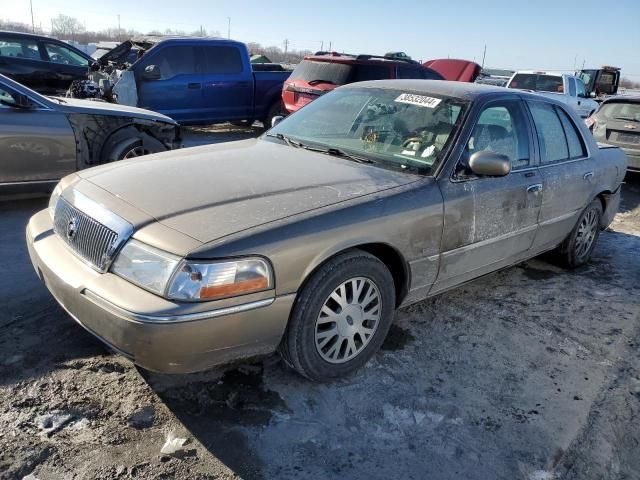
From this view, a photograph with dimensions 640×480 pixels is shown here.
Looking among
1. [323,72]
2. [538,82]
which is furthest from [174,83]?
[538,82]

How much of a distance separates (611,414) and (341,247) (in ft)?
5.68

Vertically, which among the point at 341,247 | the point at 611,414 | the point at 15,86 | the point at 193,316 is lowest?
the point at 611,414

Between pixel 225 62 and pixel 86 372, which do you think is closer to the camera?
pixel 86 372

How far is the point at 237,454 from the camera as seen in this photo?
248 cm

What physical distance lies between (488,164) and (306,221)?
1307 millimetres

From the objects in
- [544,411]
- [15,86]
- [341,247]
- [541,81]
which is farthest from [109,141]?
[541,81]

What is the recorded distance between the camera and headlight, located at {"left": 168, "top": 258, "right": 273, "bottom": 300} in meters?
2.39

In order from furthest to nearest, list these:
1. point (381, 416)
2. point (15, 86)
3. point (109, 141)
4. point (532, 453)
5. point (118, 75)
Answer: point (118, 75) → point (109, 141) → point (15, 86) → point (381, 416) → point (532, 453)

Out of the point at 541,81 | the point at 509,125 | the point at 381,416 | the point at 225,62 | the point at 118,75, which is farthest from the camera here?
the point at 541,81

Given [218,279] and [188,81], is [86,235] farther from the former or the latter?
[188,81]

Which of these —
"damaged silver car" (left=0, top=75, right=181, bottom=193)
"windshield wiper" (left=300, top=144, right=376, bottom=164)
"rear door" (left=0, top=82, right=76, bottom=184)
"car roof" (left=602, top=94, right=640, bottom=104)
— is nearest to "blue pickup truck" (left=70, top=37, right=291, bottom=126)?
"damaged silver car" (left=0, top=75, right=181, bottom=193)

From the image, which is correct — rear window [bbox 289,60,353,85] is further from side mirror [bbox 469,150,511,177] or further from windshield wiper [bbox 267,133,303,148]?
side mirror [bbox 469,150,511,177]

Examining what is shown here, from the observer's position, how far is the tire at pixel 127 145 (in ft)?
19.5

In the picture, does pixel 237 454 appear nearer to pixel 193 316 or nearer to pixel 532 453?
pixel 193 316
